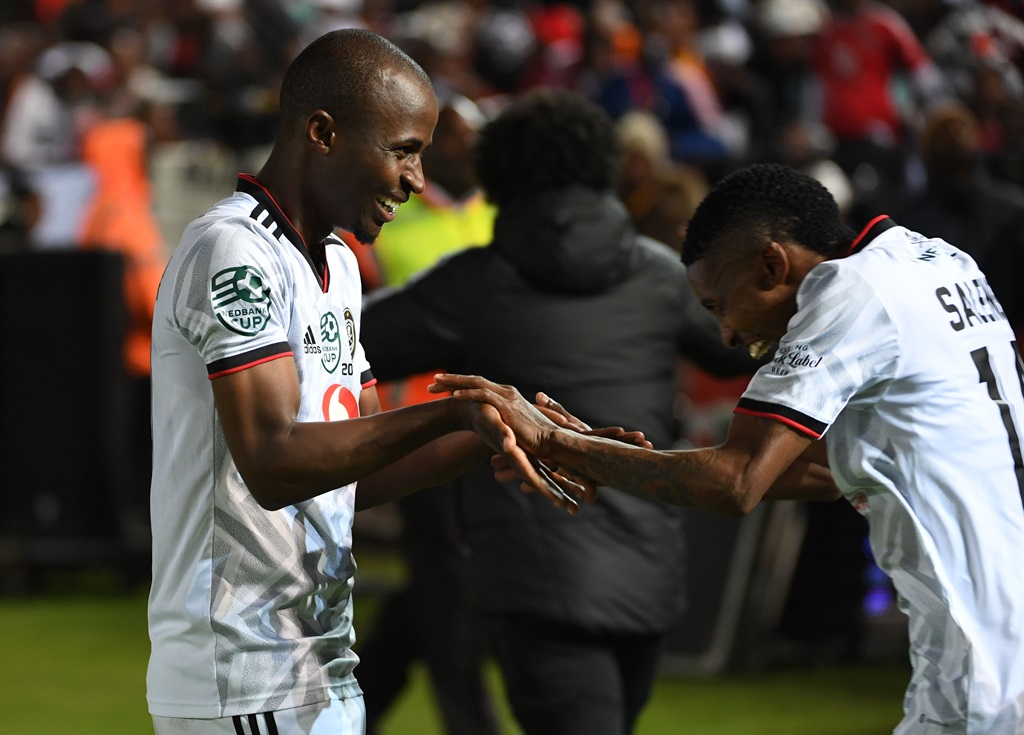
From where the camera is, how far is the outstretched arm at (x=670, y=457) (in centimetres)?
289

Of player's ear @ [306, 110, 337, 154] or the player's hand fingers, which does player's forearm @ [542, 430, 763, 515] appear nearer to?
the player's hand fingers

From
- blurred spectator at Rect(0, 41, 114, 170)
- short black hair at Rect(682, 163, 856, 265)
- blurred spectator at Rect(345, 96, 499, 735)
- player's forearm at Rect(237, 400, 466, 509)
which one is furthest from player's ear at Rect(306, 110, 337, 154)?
blurred spectator at Rect(0, 41, 114, 170)

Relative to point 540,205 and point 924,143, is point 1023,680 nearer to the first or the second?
point 540,205

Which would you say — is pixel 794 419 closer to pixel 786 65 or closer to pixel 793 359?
pixel 793 359

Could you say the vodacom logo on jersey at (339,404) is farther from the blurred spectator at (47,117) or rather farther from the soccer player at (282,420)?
the blurred spectator at (47,117)

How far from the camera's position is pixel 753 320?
10.6 feet

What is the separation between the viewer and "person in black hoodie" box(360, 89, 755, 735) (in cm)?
402

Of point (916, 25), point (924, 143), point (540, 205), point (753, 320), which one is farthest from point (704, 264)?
point (916, 25)

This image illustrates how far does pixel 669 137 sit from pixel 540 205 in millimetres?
9104

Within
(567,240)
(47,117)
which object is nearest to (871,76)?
(47,117)

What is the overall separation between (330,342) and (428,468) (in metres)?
0.45

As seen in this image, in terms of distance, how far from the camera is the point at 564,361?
162 inches

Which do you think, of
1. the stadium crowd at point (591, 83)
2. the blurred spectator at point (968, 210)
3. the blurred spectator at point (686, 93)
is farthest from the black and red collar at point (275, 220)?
the blurred spectator at point (686, 93)

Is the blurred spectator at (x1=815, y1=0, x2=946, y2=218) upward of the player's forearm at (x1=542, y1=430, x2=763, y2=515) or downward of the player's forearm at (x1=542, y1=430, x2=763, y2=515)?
upward
